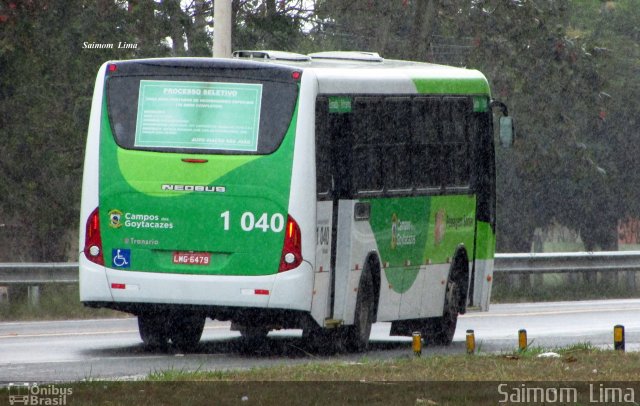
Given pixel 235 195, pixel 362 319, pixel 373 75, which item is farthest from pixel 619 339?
pixel 373 75

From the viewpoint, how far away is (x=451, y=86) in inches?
688

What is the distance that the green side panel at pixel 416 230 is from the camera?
16.1 metres

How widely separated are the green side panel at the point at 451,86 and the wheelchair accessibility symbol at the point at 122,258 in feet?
12.4

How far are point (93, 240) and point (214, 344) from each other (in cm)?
237

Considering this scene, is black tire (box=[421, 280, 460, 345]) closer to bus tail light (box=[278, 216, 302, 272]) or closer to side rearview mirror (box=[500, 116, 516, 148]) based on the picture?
side rearview mirror (box=[500, 116, 516, 148])

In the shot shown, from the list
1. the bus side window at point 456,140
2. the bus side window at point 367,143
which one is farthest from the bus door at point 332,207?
the bus side window at point 456,140

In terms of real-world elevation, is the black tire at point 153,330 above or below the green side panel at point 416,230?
below

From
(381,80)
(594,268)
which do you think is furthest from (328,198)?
(594,268)

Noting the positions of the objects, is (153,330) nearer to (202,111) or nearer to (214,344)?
(214,344)

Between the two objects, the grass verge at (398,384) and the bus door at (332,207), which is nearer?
the grass verge at (398,384)

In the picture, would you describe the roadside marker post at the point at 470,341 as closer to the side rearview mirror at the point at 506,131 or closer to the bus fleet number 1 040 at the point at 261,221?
the bus fleet number 1 040 at the point at 261,221

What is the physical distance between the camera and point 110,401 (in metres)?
9.62

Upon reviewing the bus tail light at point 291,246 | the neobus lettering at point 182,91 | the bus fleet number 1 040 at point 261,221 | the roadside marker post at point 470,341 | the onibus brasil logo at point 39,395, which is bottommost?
the roadside marker post at point 470,341

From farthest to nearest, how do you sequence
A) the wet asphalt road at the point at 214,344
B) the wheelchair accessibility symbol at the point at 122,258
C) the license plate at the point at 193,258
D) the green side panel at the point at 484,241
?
the green side panel at the point at 484,241, the wheelchair accessibility symbol at the point at 122,258, the license plate at the point at 193,258, the wet asphalt road at the point at 214,344
